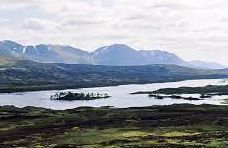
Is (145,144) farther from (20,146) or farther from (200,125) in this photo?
(200,125)

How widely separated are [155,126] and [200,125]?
37.7 ft

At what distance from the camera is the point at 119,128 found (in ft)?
388

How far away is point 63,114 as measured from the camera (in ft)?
517

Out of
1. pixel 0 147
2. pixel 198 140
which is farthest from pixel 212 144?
pixel 0 147

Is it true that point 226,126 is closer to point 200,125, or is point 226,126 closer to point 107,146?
point 200,125

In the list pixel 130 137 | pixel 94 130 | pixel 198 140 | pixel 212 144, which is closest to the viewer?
pixel 212 144

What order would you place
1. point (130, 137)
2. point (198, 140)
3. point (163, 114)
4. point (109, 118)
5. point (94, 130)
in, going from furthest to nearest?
1. point (163, 114)
2. point (109, 118)
3. point (94, 130)
4. point (130, 137)
5. point (198, 140)

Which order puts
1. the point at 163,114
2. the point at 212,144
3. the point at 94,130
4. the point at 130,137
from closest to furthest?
the point at 212,144, the point at 130,137, the point at 94,130, the point at 163,114

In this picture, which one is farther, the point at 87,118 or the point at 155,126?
the point at 87,118

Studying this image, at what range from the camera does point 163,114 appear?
152 m

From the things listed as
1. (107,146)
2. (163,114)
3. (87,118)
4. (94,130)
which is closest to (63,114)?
(87,118)

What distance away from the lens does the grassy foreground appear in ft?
309

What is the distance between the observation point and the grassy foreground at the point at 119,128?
9431 cm

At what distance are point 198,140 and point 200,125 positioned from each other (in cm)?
2765
